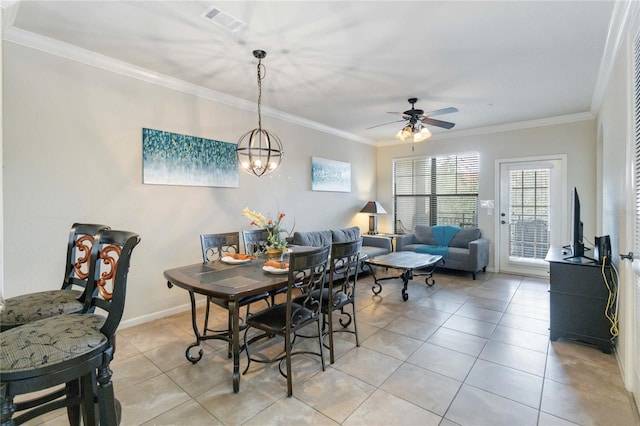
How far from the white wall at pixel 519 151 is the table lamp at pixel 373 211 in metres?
0.57

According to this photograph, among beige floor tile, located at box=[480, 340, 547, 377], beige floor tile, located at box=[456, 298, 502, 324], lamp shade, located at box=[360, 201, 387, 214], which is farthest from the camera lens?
lamp shade, located at box=[360, 201, 387, 214]

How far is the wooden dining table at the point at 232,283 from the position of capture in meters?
2.11

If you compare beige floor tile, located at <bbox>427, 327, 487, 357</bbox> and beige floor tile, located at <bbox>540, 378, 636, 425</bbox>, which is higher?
beige floor tile, located at <bbox>427, 327, 487, 357</bbox>

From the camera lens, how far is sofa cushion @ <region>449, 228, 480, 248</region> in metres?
5.77

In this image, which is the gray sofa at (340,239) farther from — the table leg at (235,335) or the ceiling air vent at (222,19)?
the ceiling air vent at (222,19)

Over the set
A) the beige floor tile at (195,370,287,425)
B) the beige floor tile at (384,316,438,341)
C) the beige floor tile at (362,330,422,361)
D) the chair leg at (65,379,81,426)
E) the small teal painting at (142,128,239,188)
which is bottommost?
the beige floor tile at (195,370,287,425)

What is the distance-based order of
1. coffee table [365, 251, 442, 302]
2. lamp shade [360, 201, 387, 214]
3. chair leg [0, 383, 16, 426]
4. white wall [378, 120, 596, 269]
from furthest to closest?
lamp shade [360, 201, 387, 214]
white wall [378, 120, 596, 269]
coffee table [365, 251, 442, 302]
chair leg [0, 383, 16, 426]

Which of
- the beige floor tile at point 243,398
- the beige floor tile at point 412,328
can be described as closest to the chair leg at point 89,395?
the beige floor tile at point 243,398

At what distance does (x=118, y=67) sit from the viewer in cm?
316

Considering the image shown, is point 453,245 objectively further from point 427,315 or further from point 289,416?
point 289,416

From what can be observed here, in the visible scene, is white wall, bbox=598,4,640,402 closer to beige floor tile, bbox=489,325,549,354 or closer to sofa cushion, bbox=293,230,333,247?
beige floor tile, bbox=489,325,549,354

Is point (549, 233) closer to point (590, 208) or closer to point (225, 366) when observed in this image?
point (590, 208)

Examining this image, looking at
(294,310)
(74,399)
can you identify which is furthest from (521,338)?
(74,399)

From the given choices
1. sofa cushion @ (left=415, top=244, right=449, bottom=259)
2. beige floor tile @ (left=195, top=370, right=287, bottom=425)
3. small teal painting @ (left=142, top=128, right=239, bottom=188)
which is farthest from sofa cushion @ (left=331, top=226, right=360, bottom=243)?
beige floor tile @ (left=195, top=370, right=287, bottom=425)
